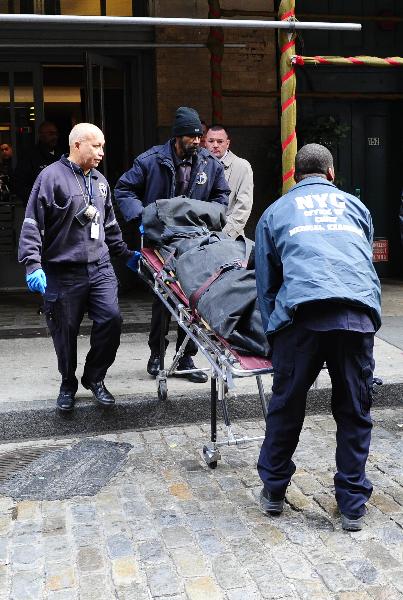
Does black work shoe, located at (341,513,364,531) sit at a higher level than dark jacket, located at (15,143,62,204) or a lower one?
lower

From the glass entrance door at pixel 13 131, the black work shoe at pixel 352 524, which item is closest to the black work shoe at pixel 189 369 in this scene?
the black work shoe at pixel 352 524

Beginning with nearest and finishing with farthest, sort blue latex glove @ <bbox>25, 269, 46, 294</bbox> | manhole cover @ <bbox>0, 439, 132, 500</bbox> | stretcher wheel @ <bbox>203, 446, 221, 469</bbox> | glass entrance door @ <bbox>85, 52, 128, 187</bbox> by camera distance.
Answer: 1. manhole cover @ <bbox>0, 439, 132, 500</bbox>
2. stretcher wheel @ <bbox>203, 446, 221, 469</bbox>
3. blue latex glove @ <bbox>25, 269, 46, 294</bbox>
4. glass entrance door @ <bbox>85, 52, 128, 187</bbox>

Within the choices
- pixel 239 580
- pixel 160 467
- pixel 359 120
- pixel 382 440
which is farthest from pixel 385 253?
pixel 239 580

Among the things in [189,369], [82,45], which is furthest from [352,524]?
[82,45]

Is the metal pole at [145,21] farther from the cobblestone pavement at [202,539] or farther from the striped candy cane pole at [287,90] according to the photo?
the cobblestone pavement at [202,539]

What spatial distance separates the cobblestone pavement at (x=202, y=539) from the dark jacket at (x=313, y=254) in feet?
3.44

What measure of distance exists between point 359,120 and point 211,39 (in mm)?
2653

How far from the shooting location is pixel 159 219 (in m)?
5.89

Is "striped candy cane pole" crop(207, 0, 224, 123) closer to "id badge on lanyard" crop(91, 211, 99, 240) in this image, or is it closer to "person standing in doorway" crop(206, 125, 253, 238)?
"person standing in doorway" crop(206, 125, 253, 238)

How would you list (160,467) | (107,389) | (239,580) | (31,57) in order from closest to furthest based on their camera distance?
(239,580) < (160,467) < (107,389) < (31,57)

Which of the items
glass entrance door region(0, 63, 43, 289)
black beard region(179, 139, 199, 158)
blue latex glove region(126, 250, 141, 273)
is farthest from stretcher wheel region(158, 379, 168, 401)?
glass entrance door region(0, 63, 43, 289)

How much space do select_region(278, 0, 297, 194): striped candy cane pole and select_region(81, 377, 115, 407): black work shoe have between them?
8.53ft

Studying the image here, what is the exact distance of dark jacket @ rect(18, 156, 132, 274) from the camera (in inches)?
227

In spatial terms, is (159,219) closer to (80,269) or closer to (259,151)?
(80,269)
